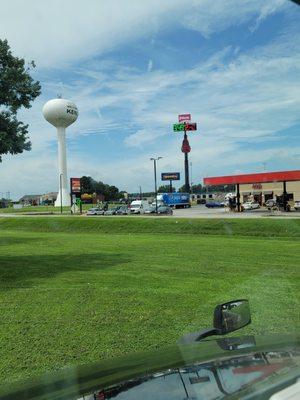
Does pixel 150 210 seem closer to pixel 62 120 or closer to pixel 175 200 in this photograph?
pixel 175 200

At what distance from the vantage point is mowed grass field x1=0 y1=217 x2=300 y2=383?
6.22 meters

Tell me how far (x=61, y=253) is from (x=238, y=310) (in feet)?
48.2

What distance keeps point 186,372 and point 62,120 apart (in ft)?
358

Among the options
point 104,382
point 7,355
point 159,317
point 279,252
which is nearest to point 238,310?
point 104,382

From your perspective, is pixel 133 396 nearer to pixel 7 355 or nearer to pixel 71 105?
pixel 7 355

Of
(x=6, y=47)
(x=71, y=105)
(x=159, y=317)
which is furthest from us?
(x=71, y=105)

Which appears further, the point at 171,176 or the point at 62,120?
the point at 171,176

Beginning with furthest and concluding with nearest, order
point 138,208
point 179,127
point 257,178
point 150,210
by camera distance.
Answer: point 179,127 < point 138,208 < point 150,210 < point 257,178

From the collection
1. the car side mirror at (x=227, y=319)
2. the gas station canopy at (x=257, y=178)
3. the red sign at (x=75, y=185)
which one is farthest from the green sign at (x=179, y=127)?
the car side mirror at (x=227, y=319)

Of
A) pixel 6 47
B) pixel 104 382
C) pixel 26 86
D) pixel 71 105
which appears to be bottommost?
pixel 104 382

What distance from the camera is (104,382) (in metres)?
2.38

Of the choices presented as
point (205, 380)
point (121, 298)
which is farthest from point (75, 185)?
point (205, 380)

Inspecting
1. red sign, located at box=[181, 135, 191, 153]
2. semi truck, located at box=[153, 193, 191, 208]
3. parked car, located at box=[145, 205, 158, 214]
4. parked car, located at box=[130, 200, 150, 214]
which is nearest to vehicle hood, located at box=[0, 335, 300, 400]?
parked car, located at box=[145, 205, 158, 214]

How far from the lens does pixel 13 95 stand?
42.4ft
